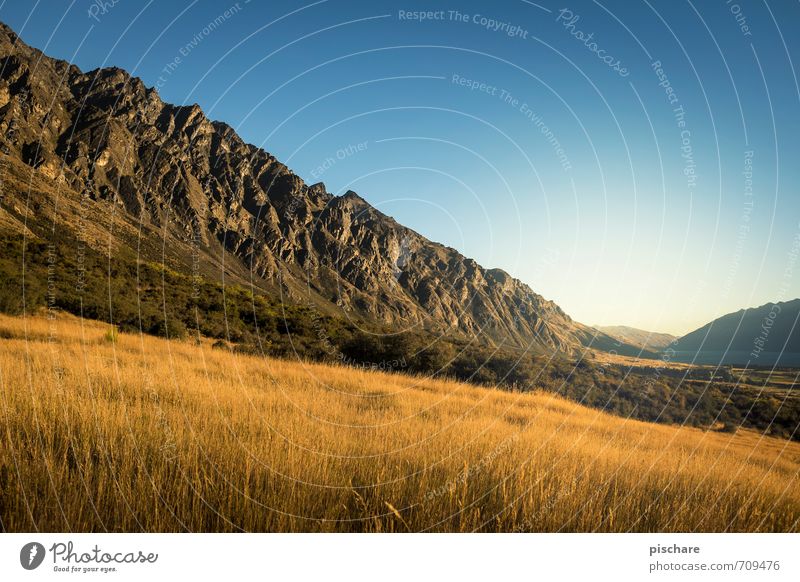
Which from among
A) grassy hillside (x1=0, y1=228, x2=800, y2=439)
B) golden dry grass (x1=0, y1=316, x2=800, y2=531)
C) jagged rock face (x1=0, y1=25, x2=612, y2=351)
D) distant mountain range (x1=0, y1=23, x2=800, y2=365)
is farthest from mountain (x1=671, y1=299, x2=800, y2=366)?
jagged rock face (x1=0, y1=25, x2=612, y2=351)

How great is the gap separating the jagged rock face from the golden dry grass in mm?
124876

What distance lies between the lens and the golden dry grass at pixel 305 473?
9.16 ft

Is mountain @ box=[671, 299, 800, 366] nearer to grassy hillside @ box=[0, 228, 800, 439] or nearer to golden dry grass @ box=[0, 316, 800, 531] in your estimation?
golden dry grass @ box=[0, 316, 800, 531]

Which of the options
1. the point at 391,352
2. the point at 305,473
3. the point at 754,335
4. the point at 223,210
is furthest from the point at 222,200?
the point at 305,473

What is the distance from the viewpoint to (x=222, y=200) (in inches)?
6348

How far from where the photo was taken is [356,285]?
167875 millimetres

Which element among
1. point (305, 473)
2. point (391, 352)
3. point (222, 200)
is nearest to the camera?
point (305, 473)

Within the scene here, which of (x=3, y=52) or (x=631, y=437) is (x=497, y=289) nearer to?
(x=631, y=437)

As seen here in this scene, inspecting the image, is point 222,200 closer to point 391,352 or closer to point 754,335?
point 391,352

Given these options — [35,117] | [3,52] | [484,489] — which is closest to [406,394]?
[484,489]

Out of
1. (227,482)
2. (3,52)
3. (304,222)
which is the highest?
(3,52)

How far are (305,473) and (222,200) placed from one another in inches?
7056
